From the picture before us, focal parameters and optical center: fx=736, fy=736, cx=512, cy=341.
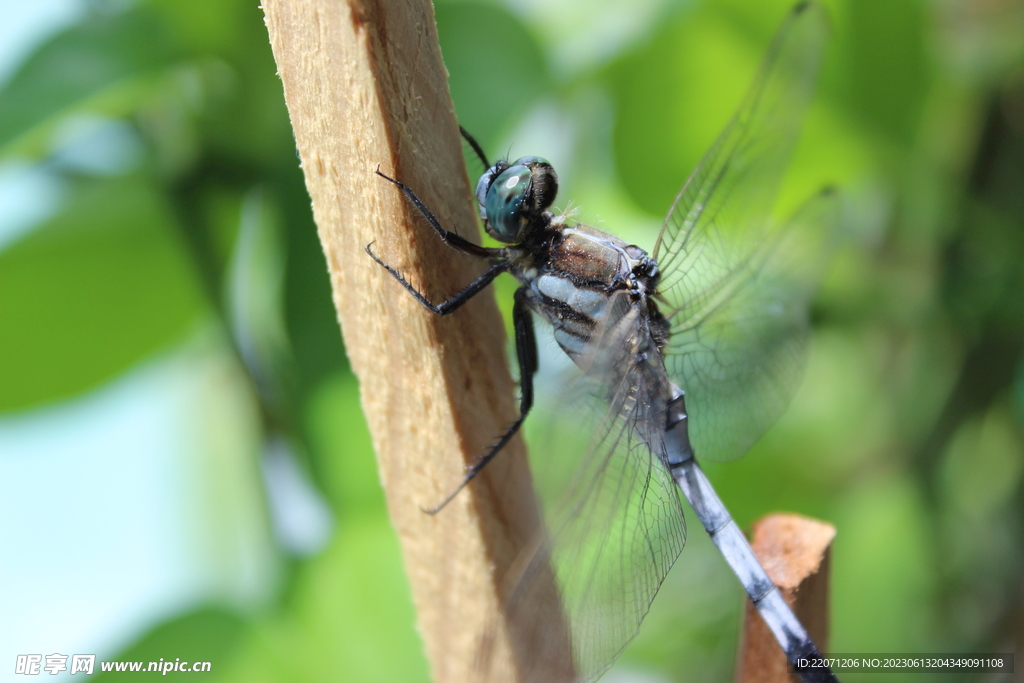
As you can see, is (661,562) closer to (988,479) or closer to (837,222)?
(837,222)

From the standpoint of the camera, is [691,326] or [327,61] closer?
[327,61]

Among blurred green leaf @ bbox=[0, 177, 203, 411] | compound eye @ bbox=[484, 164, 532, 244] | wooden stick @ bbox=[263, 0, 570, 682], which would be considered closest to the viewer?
wooden stick @ bbox=[263, 0, 570, 682]

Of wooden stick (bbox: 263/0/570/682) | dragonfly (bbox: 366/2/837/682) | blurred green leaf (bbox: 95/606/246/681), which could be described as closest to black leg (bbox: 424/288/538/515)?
dragonfly (bbox: 366/2/837/682)

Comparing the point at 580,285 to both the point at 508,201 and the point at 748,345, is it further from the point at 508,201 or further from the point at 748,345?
the point at 748,345

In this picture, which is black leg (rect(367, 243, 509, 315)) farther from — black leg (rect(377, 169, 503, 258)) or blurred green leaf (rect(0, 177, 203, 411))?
blurred green leaf (rect(0, 177, 203, 411))

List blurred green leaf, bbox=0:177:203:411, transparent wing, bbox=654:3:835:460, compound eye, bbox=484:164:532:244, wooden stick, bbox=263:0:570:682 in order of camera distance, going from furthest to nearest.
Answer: blurred green leaf, bbox=0:177:203:411 → transparent wing, bbox=654:3:835:460 → compound eye, bbox=484:164:532:244 → wooden stick, bbox=263:0:570:682

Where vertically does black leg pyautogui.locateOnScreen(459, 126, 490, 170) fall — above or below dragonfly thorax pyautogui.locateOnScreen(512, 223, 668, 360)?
above

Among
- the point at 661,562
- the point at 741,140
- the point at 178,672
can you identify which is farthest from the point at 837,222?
the point at 178,672
